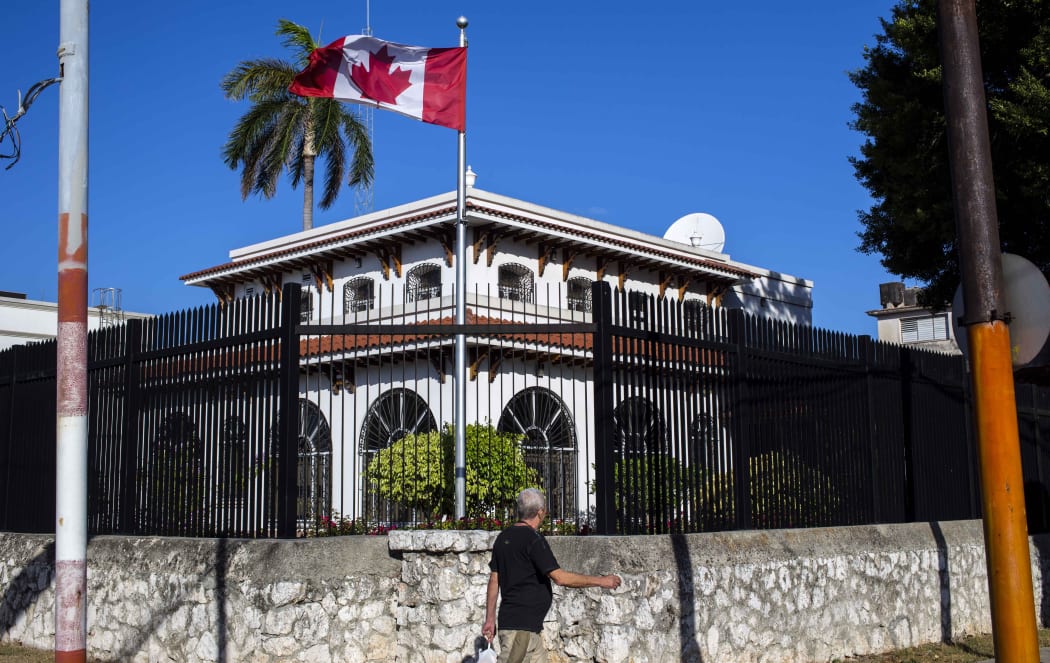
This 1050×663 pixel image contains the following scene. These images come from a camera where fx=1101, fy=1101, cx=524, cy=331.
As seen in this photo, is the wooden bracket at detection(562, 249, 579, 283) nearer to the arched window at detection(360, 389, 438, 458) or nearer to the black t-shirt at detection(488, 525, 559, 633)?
the arched window at detection(360, 389, 438, 458)

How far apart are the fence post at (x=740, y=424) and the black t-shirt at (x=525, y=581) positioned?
377 centimetres

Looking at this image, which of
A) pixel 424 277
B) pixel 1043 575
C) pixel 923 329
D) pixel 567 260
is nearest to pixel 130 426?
pixel 1043 575

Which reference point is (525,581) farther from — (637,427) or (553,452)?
(553,452)

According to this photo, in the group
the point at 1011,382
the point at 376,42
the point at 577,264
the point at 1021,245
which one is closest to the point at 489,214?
the point at 577,264

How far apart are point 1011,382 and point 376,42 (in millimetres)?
8287

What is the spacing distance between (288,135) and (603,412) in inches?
1326

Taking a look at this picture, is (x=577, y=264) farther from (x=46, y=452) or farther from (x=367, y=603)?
(x=367, y=603)

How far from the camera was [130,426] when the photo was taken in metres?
10.9

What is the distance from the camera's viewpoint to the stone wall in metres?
8.48

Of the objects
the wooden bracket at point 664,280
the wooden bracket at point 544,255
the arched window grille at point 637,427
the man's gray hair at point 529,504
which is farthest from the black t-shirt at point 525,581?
the wooden bracket at point 664,280

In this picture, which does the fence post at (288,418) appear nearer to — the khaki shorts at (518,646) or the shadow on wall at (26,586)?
the khaki shorts at (518,646)

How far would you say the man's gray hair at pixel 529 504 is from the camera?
22.2ft

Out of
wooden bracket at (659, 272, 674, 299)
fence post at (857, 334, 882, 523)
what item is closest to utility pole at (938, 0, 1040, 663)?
fence post at (857, 334, 882, 523)

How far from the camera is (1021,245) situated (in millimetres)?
17469
